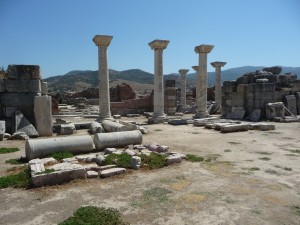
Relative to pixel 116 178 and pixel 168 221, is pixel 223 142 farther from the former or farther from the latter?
pixel 168 221

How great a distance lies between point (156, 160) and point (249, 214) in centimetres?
321

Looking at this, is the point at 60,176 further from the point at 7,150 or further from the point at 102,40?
the point at 102,40

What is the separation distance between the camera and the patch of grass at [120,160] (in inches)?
271

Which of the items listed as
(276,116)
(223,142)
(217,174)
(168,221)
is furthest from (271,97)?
(168,221)

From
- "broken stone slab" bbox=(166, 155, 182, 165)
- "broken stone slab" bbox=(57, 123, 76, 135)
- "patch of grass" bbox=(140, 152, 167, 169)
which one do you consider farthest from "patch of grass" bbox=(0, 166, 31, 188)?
"broken stone slab" bbox=(57, 123, 76, 135)

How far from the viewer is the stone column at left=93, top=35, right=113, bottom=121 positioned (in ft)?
52.2

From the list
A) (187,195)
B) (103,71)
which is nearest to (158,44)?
(103,71)

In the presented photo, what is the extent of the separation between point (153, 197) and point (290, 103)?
16791 mm

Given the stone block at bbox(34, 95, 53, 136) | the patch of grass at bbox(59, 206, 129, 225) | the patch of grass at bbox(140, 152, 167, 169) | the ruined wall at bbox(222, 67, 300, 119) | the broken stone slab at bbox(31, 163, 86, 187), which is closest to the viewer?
the patch of grass at bbox(59, 206, 129, 225)

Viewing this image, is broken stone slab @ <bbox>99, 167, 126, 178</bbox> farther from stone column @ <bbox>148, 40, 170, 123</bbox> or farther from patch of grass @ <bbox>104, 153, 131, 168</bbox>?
stone column @ <bbox>148, 40, 170, 123</bbox>

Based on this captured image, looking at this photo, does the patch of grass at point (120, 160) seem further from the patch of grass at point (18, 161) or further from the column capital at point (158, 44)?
the column capital at point (158, 44)

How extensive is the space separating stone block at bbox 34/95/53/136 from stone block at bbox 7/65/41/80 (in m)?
1.28

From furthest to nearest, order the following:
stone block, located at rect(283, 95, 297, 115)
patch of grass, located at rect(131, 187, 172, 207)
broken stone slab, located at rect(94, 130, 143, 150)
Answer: stone block, located at rect(283, 95, 297, 115)
broken stone slab, located at rect(94, 130, 143, 150)
patch of grass, located at rect(131, 187, 172, 207)

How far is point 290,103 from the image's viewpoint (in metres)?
18.7
